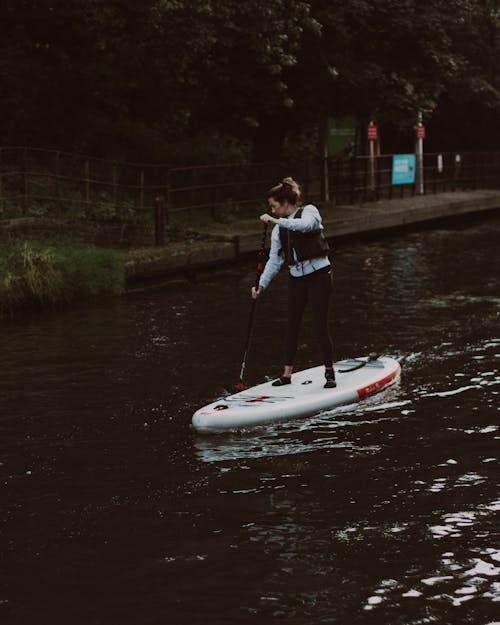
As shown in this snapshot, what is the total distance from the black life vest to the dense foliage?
9.59 metres

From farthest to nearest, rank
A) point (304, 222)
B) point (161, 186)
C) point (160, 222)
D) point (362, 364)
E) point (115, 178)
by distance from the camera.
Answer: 1. point (161, 186)
2. point (115, 178)
3. point (160, 222)
4. point (362, 364)
5. point (304, 222)

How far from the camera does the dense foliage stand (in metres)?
20.4

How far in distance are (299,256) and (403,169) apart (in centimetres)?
2403

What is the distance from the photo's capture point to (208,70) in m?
23.0

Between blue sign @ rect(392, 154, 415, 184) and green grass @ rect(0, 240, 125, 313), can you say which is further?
blue sign @ rect(392, 154, 415, 184)

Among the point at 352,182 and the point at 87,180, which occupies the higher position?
the point at 87,180

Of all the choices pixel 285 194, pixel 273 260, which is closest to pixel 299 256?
pixel 273 260

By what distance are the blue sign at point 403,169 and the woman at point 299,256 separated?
22.8m

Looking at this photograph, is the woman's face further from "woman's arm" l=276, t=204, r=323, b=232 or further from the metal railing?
the metal railing

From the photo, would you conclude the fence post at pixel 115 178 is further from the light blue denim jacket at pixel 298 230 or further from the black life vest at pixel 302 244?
the black life vest at pixel 302 244

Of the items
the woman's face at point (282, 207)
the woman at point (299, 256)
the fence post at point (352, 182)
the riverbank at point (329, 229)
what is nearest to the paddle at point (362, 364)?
the woman at point (299, 256)

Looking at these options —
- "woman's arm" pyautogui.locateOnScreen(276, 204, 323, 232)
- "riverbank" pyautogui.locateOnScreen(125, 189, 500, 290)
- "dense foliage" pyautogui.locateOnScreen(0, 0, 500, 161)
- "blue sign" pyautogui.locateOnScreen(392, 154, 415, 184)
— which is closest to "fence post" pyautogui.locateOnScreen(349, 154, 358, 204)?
"riverbank" pyautogui.locateOnScreen(125, 189, 500, 290)

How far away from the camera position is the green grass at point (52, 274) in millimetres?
15359

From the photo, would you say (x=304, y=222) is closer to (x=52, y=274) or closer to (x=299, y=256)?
(x=299, y=256)
